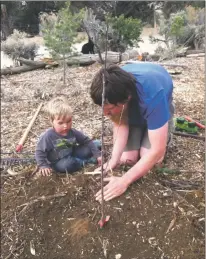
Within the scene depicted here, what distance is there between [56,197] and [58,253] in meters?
0.38

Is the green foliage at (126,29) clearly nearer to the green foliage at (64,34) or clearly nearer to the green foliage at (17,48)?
the green foliage at (17,48)

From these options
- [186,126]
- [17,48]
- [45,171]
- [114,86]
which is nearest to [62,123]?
[45,171]

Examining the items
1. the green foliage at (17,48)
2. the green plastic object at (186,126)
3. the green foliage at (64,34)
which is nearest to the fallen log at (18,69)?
the green foliage at (17,48)

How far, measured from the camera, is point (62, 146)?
2814 mm

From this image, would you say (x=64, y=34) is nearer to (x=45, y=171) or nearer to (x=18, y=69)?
(x=18, y=69)

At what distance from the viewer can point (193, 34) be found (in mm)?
9617

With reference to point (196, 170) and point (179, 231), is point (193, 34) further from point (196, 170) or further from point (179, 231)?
point (179, 231)

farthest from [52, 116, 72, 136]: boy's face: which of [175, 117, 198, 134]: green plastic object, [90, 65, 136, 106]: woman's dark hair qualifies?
[175, 117, 198, 134]: green plastic object

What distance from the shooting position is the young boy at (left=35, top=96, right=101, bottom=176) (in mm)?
2641

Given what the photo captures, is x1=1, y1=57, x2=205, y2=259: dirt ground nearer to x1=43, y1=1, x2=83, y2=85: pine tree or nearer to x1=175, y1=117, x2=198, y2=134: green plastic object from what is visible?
x1=175, y1=117, x2=198, y2=134: green plastic object

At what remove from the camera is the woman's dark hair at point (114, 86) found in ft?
6.44

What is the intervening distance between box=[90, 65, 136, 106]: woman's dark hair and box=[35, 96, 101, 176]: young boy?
637 millimetres

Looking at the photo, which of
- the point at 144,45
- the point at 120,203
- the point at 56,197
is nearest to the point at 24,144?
the point at 56,197

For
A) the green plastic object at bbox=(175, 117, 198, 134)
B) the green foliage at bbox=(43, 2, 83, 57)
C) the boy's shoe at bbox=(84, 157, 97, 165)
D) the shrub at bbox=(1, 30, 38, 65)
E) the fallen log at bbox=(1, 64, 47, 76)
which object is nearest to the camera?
the boy's shoe at bbox=(84, 157, 97, 165)
